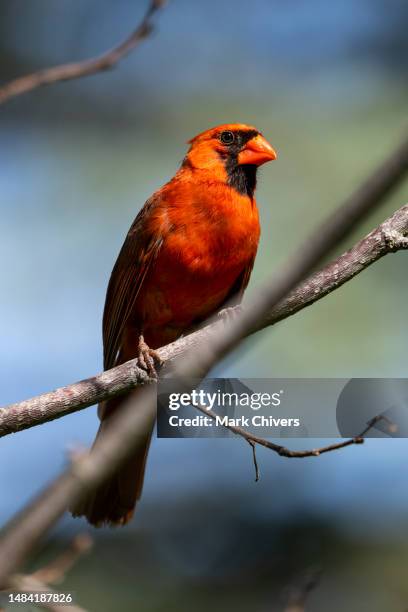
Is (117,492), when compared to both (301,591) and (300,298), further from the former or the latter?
(301,591)

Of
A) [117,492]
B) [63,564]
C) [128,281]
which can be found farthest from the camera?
[128,281]

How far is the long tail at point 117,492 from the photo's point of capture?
4488 millimetres

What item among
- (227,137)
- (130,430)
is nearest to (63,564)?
(130,430)

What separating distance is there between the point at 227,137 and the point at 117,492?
6.81ft

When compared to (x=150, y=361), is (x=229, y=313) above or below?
above

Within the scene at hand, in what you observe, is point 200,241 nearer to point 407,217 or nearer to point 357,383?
point 357,383

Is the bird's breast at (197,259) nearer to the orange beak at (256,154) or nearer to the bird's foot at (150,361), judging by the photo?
the orange beak at (256,154)

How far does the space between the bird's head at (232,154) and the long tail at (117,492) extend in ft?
4.38

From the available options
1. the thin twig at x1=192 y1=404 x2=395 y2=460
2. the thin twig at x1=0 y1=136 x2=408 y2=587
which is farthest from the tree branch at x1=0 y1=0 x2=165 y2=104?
the thin twig at x1=192 y1=404 x2=395 y2=460

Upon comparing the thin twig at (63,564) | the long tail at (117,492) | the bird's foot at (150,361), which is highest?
the bird's foot at (150,361)

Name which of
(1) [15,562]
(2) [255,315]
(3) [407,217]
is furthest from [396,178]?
(3) [407,217]

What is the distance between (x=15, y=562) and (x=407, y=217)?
7.30 feet

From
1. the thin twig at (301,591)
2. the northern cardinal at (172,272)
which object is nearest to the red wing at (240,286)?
the northern cardinal at (172,272)

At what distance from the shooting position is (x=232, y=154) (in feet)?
16.8
